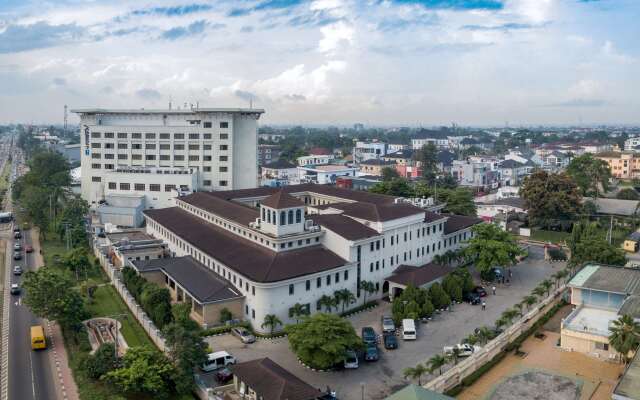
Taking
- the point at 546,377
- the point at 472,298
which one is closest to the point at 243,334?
the point at 546,377

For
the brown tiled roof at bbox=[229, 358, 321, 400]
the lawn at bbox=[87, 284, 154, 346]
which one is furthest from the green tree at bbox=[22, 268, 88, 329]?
the brown tiled roof at bbox=[229, 358, 321, 400]

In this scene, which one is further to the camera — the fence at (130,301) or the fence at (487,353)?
the fence at (130,301)

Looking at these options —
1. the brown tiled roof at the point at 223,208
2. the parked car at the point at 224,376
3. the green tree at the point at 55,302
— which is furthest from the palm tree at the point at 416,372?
the green tree at the point at 55,302

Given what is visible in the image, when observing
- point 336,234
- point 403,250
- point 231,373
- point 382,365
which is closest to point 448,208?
point 403,250

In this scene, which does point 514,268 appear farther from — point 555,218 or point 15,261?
point 15,261

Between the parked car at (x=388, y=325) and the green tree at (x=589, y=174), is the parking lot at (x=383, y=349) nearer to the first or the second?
the parked car at (x=388, y=325)
